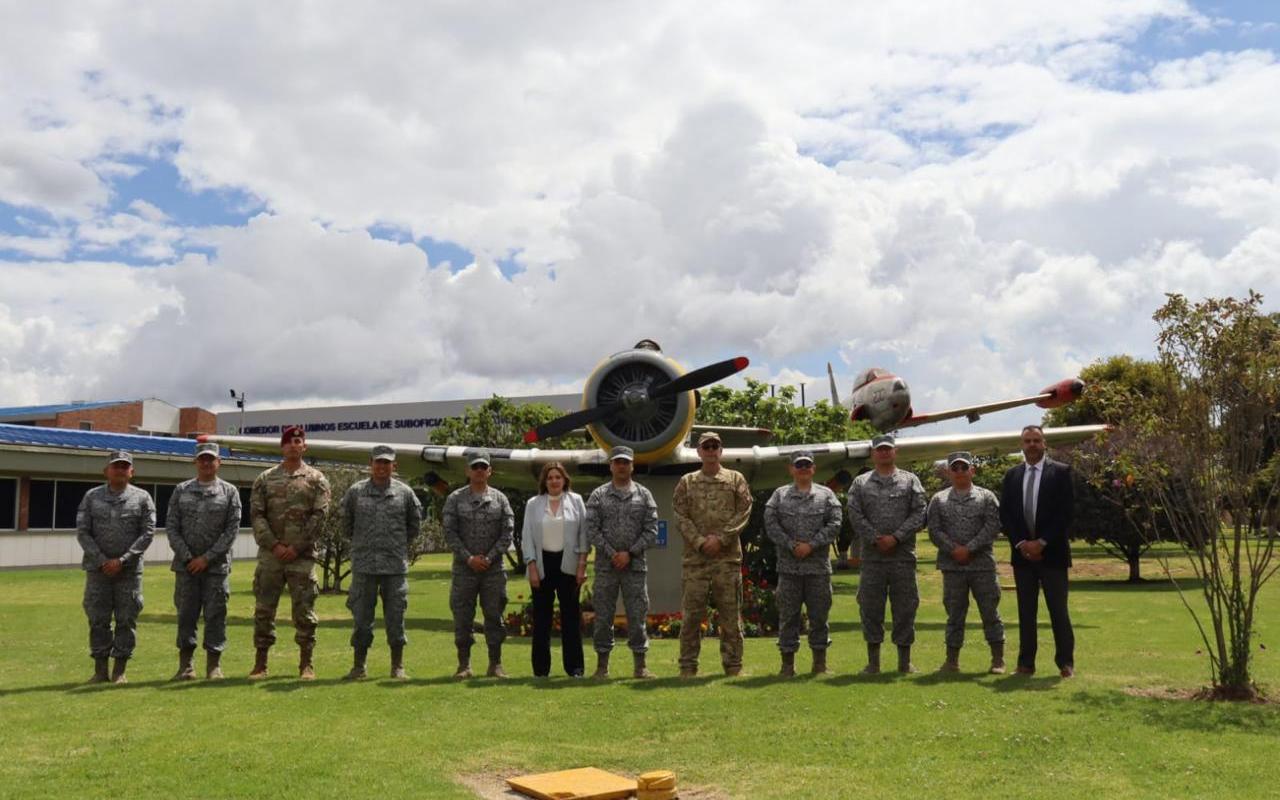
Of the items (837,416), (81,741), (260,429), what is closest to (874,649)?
(81,741)

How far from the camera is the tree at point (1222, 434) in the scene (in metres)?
7.44

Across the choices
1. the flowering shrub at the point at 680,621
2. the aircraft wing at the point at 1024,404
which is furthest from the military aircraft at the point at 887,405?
the flowering shrub at the point at 680,621

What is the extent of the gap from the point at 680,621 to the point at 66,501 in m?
30.2

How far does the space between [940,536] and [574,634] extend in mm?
3301

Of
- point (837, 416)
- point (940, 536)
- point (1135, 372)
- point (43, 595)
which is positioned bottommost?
point (43, 595)

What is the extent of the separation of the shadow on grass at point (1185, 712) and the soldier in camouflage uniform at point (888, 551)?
1.64m

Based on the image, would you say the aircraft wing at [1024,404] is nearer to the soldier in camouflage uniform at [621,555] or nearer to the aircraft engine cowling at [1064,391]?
the aircraft engine cowling at [1064,391]

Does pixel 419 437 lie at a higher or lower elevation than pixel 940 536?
higher

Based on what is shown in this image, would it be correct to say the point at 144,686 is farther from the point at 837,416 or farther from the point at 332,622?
the point at 837,416

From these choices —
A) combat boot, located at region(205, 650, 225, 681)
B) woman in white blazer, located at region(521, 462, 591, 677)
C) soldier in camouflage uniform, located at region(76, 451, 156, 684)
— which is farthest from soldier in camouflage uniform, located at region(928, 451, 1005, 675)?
soldier in camouflage uniform, located at region(76, 451, 156, 684)

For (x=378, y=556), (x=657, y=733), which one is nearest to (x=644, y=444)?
(x=378, y=556)

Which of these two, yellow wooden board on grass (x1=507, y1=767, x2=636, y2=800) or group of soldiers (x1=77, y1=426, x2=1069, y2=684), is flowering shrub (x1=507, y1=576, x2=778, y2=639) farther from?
yellow wooden board on grass (x1=507, y1=767, x2=636, y2=800)

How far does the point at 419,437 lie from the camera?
7188cm

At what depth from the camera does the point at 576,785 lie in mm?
5156
